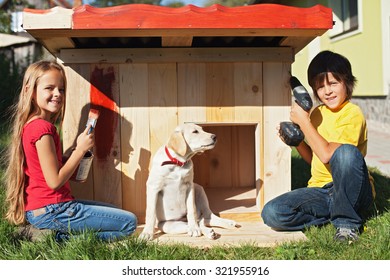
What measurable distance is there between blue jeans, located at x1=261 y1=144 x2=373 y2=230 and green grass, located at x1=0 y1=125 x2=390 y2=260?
18 cm

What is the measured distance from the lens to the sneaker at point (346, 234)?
308 cm

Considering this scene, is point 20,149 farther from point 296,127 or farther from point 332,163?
point 332,163

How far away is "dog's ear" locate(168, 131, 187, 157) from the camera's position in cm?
335

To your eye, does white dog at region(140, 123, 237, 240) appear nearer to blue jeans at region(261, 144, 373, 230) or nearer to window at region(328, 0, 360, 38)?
blue jeans at region(261, 144, 373, 230)

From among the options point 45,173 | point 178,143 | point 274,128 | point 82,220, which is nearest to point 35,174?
point 45,173

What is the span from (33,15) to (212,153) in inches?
112

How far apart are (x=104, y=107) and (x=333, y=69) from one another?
1794mm

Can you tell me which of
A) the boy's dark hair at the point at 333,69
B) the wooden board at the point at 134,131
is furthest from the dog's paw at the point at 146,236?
the boy's dark hair at the point at 333,69

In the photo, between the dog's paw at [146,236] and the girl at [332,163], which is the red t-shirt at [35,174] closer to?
the dog's paw at [146,236]

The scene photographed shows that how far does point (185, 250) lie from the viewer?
2969 mm

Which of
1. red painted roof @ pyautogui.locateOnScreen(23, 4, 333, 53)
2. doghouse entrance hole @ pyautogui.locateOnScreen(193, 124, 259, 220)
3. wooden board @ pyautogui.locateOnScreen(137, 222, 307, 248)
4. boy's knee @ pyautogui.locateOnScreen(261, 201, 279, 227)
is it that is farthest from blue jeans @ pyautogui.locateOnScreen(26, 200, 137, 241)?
doghouse entrance hole @ pyautogui.locateOnScreen(193, 124, 259, 220)

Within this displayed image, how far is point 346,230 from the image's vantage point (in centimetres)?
315
